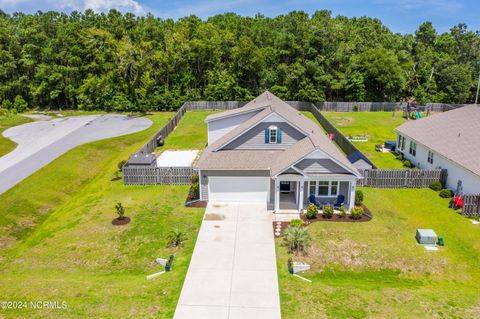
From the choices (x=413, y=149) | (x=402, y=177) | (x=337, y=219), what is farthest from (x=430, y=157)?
(x=337, y=219)

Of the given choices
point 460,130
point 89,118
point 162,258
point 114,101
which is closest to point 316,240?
point 162,258

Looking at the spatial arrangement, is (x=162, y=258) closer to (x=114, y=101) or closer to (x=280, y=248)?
(x=280, y=248)

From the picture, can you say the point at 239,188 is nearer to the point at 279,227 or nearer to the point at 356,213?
the point at 279,227

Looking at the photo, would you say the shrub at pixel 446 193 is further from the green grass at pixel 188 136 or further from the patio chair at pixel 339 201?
the green grass at pixel 188 136

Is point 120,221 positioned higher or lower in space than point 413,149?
lower

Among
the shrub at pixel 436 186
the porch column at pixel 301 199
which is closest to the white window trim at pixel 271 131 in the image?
the porch column at pixel 301 199

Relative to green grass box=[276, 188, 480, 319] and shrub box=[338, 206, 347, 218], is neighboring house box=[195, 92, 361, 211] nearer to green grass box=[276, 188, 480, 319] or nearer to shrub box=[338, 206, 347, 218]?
shrub box=[338, 206, 347, 218]
